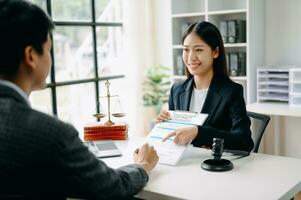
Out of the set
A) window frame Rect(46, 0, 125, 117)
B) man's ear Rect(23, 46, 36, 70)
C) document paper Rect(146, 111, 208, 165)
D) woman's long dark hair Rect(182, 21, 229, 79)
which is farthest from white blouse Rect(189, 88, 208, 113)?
window frame Rect(46, 0, 125, 117)

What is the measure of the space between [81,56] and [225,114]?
2169mm

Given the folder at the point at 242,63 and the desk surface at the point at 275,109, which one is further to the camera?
the folder at the point at 242,63

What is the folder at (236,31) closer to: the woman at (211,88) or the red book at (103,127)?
the woman at (211,88)

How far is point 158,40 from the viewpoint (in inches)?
173

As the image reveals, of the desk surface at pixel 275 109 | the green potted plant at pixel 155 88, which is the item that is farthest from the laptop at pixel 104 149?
the green potted plant at pixel 155 88

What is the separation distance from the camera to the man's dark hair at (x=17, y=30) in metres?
1.03

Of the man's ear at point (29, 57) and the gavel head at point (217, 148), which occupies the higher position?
the man's ear at point (29, 57)

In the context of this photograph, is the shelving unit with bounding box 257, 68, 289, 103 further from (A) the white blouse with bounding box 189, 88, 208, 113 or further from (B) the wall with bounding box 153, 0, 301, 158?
(A) the white blouse with bounding box 189, 88, 208, 113

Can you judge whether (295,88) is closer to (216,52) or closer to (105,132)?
(216,52)

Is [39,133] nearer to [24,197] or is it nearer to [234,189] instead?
[24,197]

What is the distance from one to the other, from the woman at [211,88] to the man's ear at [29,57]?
38.9 inches

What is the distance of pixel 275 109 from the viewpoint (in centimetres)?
314

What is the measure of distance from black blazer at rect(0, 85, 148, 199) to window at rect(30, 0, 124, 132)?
2546mm

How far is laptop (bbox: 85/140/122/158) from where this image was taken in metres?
1.93
